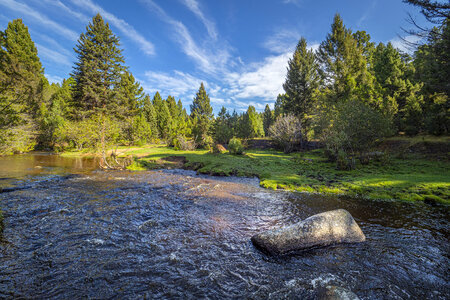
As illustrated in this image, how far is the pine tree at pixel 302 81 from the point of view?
1517 inches

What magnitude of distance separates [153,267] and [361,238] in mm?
7020

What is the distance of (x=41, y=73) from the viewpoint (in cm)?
4350

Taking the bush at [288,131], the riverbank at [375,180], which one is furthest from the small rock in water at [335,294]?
the bush at [288,131]

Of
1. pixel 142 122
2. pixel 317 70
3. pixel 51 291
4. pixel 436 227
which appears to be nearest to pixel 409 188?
pixel 436 227

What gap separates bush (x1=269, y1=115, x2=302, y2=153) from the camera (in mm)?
34344

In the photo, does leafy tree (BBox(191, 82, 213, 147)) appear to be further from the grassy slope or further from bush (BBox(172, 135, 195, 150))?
the grassy slope

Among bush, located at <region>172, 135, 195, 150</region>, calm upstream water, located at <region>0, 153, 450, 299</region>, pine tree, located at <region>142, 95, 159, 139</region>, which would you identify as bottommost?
calm upstream water, located at <region>0, 153, 450, 299</region>

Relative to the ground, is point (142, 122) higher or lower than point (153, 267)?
higher

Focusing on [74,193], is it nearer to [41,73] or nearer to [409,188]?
[409,188]

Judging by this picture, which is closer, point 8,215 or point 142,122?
A: point 8,215

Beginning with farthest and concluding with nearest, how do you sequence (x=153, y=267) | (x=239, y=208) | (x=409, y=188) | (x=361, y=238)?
(x=409, y=188) < (x=239, y=208) < (x=361, y=238) < (x=153, y=267)

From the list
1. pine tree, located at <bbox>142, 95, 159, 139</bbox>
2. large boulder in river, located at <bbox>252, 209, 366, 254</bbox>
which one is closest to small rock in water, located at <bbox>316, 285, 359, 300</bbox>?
large boulder in river, located at <bbox>252, 209, 366, 254</bbox>

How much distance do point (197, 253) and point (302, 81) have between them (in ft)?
136

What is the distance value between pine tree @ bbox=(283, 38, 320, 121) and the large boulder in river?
35.6 meters
